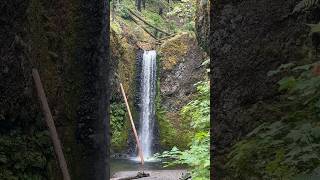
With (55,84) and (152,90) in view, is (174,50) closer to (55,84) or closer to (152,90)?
(152,90)

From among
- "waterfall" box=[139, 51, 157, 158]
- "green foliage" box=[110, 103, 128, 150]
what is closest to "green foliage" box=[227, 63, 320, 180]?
"green foliage" box=[110, 103, 128, 150]

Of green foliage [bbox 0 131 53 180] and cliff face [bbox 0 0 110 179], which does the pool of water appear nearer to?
cliff face [bbox 0 0 110 179]

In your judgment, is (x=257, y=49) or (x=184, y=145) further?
(x=184, y=145)

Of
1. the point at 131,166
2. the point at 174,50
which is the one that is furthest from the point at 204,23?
the point at 174,50

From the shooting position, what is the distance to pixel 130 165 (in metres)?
16.9

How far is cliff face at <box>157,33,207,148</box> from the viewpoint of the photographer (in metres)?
21.3

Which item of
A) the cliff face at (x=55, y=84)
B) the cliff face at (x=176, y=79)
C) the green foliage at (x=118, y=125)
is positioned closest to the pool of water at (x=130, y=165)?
the green foliage at (x=118, y=125)

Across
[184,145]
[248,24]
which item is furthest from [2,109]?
[184,145]

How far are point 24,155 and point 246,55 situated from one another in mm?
2903

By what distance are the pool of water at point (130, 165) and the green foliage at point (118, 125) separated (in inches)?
73.6

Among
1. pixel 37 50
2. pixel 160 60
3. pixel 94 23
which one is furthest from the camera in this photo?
pixel 160 60

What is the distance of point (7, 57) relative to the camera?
16.7ft

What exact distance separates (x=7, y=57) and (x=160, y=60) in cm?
1750

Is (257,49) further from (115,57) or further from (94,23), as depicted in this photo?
(115,57)
